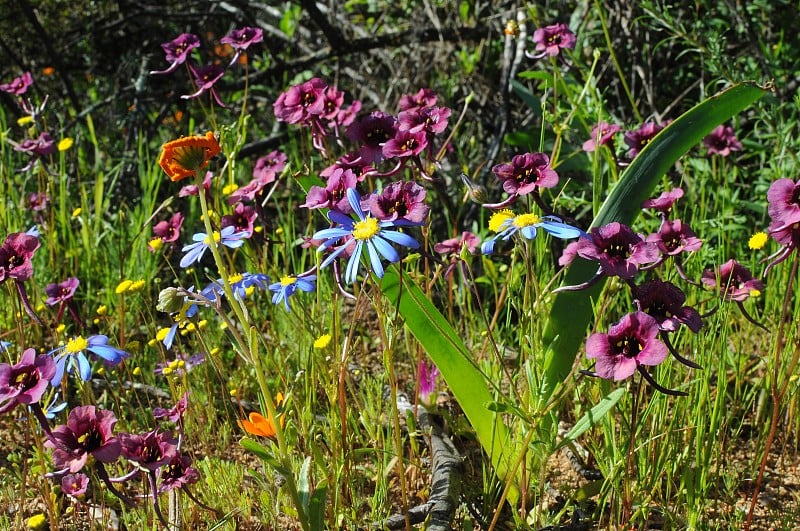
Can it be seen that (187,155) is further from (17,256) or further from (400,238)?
(17,256)

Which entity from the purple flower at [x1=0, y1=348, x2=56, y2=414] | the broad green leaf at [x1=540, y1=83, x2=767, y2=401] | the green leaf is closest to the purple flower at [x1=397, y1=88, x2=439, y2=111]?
the broad green leaf at [x1=540, y1=83, x2=767, y2=401]

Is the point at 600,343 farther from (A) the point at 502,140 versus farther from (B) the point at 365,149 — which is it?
(A) the point at 502,140

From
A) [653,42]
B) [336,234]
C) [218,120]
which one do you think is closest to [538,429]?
[336,234]

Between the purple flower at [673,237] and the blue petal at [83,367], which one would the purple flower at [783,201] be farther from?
the blue petal at [83,367]

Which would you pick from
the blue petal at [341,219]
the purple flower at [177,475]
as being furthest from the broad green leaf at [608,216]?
the purple flower at [177,475]

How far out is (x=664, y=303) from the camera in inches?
51.7

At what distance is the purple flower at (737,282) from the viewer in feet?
5.06

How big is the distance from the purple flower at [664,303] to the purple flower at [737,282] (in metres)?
0.26

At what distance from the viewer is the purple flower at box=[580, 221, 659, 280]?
1.27 metres

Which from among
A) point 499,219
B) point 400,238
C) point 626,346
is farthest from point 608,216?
point 400,238

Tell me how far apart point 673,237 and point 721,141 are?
0.93 meters

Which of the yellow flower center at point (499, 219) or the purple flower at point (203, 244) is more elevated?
the yellow flower center at point (499, 219)

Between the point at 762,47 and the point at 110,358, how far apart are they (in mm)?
2175

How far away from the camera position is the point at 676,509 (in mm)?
1556
